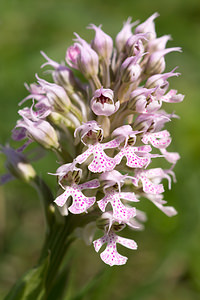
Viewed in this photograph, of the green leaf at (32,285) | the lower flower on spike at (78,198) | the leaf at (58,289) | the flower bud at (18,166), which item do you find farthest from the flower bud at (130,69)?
the leaf at (58,289)

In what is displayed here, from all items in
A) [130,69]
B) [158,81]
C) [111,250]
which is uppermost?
[130,69]

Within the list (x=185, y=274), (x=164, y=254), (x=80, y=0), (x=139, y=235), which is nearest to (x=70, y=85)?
(x=164, y=254)

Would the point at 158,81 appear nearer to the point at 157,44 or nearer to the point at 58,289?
the point at 157,44

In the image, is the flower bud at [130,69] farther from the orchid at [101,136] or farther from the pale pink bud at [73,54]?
the pale pink bud at [73,54]

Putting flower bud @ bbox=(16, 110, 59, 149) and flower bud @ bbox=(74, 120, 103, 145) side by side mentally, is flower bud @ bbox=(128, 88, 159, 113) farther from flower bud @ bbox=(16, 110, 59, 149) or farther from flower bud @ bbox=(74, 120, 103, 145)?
flower bud @ bbox=(16, 110, 59, 149)

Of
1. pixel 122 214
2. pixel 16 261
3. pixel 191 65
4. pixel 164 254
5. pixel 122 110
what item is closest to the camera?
pixel 122 214

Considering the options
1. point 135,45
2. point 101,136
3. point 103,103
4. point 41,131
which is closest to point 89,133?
point 101,136

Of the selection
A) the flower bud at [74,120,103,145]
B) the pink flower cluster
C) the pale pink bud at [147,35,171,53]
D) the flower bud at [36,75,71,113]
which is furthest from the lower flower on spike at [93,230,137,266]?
the pale pink bud at [147,35,171,53]

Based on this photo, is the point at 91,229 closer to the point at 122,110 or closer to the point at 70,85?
the point at 122,110
